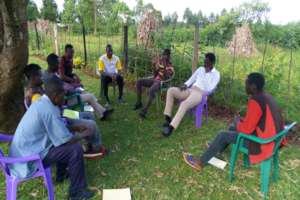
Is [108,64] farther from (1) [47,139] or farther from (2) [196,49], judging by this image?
(1) [47,139]

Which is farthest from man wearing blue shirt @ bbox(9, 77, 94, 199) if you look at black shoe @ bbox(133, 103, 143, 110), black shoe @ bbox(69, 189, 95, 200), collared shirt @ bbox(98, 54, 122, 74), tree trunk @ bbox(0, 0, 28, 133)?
collared shirt @ bbox(98, 54, 122, 74)

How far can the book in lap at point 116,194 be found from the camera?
2998mm

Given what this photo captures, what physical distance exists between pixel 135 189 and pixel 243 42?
6520mm

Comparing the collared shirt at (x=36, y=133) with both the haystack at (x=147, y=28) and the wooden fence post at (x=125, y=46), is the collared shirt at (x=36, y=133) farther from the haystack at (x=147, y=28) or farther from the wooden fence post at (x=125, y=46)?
the haystack at (x=147, y=28)

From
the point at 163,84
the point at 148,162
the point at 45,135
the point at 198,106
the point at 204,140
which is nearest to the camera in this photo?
the point at 45,135

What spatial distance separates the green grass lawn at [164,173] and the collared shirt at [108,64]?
1.91 m

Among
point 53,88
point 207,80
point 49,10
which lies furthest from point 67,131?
point 49,10

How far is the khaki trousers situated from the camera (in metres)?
4.48

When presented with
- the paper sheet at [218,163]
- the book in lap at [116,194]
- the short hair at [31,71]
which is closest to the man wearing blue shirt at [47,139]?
the book in lap at [116,194]

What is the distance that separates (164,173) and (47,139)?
1.52 meters

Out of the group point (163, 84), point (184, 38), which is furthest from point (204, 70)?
point (184, 38)

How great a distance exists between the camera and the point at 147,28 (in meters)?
8.11

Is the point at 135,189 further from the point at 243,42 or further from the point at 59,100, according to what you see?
the point at 243,42

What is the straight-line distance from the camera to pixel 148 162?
375cm
